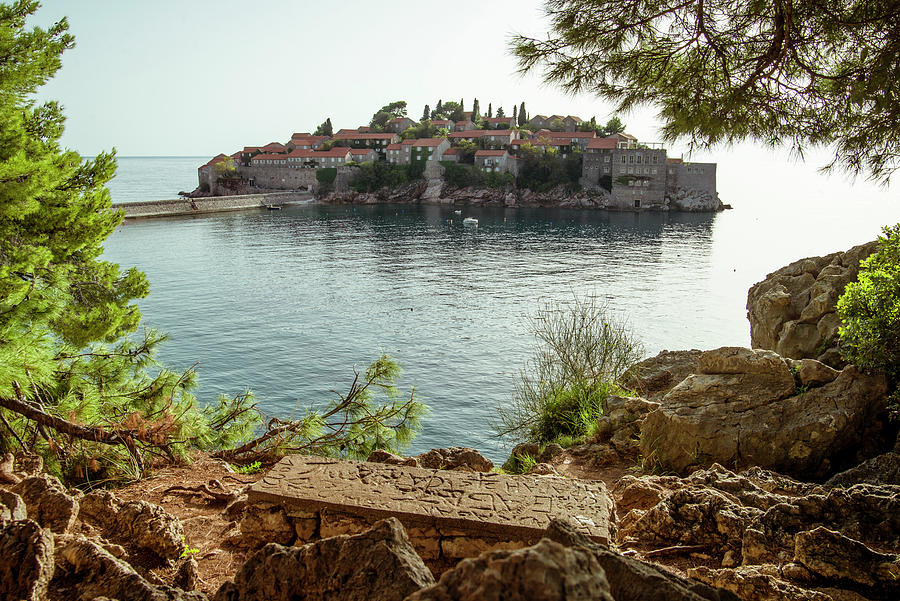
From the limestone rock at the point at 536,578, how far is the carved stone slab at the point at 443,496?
238 centimetres

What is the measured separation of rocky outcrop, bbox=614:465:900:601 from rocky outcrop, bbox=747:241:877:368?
3.27 metres

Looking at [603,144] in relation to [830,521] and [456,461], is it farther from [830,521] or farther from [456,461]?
[830,521]

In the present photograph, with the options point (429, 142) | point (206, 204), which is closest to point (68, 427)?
point (206, 204)

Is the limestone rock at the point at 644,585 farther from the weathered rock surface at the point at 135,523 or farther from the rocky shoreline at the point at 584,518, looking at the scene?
the weathered rock surface at the point at 135,523

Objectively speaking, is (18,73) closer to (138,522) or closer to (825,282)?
(138,522)

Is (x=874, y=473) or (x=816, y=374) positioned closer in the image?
(x=874, y=473)

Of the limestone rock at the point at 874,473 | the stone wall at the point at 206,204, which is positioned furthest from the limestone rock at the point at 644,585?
the stone wall at the point at 206,204

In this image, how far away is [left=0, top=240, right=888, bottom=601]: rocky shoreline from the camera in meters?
2.08

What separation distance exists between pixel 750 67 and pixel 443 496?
4.40m

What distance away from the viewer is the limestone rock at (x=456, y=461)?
6082 millimetres

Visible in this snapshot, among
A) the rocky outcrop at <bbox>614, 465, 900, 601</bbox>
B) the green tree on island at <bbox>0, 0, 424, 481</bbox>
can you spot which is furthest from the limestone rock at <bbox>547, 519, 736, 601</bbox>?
the green tree on island at <bbox>0, 0, 424, 481</bbox>

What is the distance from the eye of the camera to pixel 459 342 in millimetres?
23891

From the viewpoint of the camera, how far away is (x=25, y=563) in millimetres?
2475

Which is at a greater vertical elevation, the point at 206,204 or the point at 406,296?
the point at 206,204
